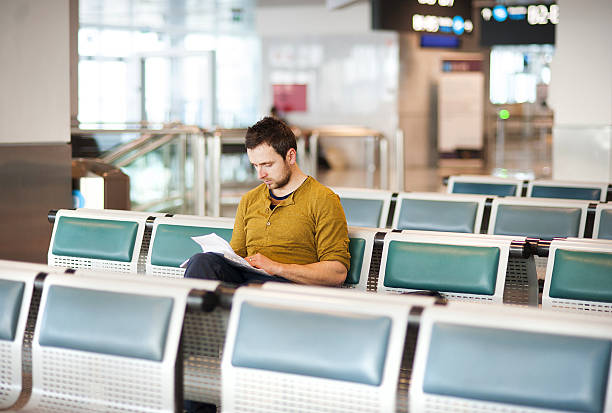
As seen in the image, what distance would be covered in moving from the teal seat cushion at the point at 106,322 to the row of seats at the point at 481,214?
2.88 meters

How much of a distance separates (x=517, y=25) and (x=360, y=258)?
9588mm

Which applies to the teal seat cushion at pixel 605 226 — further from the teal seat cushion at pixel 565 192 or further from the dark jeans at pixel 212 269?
the dark jeans at pixel 212 269

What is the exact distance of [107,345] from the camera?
2436 mm

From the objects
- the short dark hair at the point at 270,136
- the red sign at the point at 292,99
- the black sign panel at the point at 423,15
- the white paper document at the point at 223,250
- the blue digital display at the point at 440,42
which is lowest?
the white paper document at the point at 223,250

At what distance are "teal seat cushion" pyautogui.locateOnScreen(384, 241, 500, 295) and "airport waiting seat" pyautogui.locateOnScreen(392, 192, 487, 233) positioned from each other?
1.40 m

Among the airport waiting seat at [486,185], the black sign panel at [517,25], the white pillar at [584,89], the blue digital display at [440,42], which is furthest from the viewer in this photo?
the blue digital display at [440,42]

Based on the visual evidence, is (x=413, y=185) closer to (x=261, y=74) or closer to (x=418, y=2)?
(x=418, y=2)

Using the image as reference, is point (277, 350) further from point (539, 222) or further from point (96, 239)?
point (539, 222)

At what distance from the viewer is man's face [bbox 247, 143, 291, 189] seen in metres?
3.54

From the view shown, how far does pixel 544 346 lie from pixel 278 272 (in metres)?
1.64

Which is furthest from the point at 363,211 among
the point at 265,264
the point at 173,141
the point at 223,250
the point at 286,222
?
the point at 173,141

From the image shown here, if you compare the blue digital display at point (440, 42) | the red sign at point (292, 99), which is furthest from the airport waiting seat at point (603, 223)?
the red sign at point (292, 99)

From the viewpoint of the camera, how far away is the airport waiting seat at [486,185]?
253 inches

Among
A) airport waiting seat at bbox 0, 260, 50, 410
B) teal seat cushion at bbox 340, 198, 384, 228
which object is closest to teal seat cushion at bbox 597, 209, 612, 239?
teal seat cushion at bbox 340, 198, 384, 228
